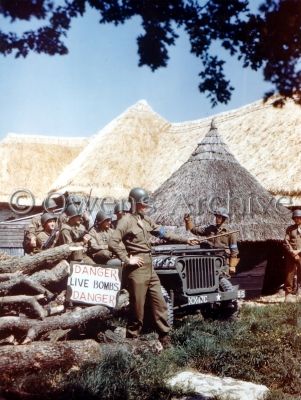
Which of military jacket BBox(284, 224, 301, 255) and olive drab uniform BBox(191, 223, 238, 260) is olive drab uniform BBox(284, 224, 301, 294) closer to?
military jacket BBox(284, 224, 301, 255)

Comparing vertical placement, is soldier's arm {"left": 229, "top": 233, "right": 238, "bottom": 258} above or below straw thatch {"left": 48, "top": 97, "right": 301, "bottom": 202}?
below

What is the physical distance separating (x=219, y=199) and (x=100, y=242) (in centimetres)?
417

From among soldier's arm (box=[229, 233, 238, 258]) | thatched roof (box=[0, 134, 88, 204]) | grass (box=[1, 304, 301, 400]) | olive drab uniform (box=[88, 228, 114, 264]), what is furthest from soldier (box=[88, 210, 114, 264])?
thatched roof (box=[0, 134, 88, 204])

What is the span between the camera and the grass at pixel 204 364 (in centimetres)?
462

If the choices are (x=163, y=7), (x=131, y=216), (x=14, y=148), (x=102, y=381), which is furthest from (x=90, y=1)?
(x=14, y=148)

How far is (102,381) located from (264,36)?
3.81 meters

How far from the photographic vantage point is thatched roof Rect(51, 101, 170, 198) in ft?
60.8

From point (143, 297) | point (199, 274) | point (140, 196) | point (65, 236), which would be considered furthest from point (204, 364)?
point (65, 236)

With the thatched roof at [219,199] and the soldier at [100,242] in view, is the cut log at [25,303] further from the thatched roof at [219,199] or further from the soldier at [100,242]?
the thatched roof at [219,199]

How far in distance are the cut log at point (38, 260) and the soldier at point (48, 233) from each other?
138cm

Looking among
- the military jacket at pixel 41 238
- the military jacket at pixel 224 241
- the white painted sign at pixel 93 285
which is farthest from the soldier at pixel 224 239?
the military jacket at pixel 41 238

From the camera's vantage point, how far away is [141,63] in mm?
4699

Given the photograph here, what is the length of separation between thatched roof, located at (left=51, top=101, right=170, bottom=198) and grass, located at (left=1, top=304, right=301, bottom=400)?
1174 centimetres

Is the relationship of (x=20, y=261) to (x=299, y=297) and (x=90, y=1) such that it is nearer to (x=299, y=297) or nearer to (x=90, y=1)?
(x=90, y=1)
